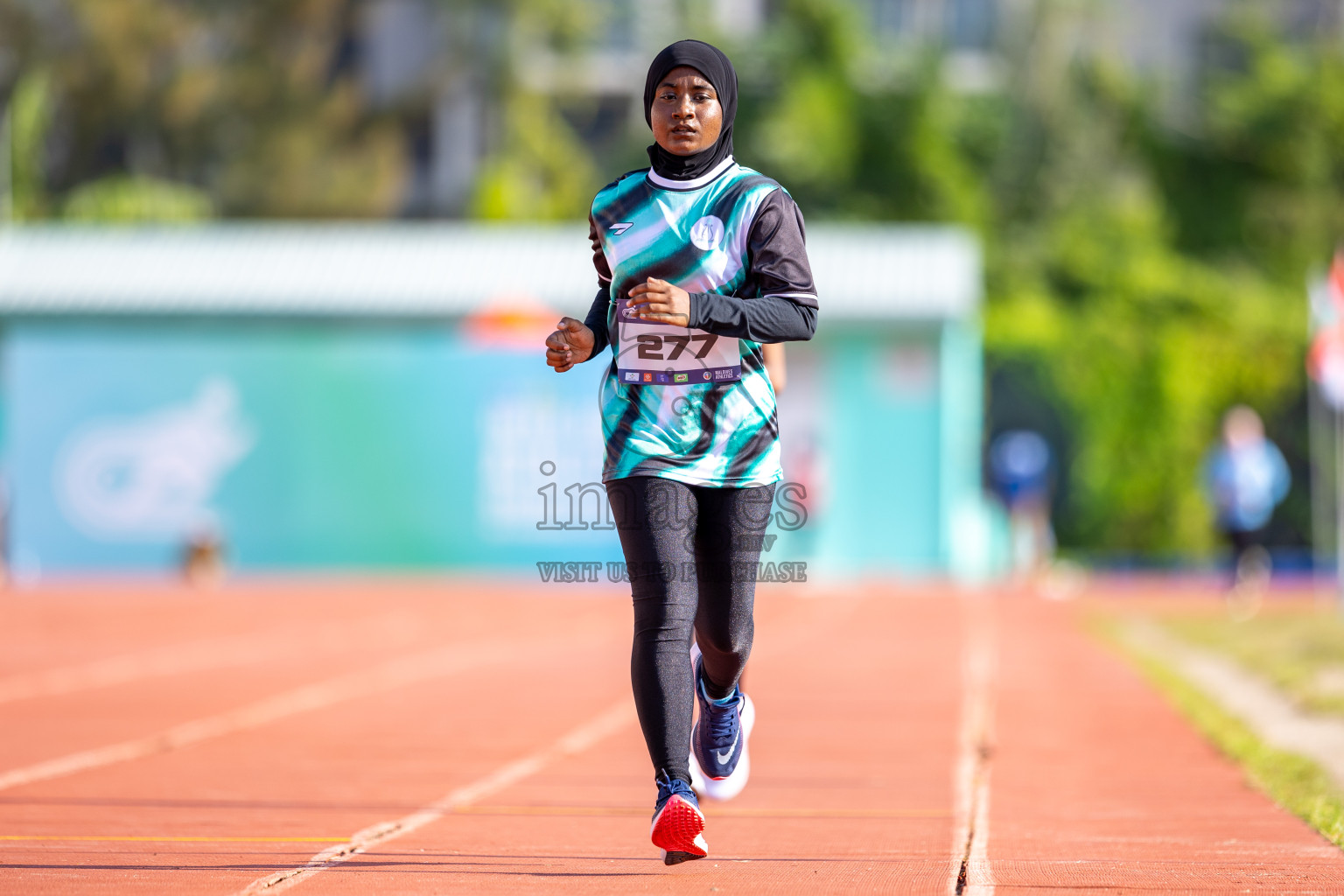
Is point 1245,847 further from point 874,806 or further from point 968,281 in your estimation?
point 968,281

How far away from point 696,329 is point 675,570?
1.85 ft

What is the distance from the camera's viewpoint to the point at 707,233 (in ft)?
15.1

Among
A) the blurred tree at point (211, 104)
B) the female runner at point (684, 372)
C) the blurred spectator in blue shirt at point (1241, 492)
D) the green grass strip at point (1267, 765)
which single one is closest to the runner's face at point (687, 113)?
the female runner at point (684, 372)

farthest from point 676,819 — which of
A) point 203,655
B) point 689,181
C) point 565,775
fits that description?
point 203,655

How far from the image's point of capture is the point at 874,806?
20.0 ft

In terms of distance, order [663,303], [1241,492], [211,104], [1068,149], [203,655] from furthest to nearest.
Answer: [211,104] < [1068,149] < [1241,492] < [203,655] < [663,303]

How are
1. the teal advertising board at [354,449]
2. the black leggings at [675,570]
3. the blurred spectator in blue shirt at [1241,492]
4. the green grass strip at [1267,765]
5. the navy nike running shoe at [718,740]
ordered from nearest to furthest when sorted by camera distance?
the black leggings at [675,570] < the navy nike running shoe at [718,740] < the green grass strip at [1267,765] < the blurred spectator in blue shirt at [1241,492] < the teal advertising board at [354,449]

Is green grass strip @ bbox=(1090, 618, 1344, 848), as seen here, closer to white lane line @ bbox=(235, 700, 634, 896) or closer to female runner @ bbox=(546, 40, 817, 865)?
female runner @ bbox=(546, 40, 817, 865)

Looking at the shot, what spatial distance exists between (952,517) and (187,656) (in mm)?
13151

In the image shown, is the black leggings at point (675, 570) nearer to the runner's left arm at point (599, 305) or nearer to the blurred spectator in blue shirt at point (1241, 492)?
the runner's left arm at point (599, 305)

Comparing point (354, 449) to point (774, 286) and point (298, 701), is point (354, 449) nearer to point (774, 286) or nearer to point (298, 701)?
point (298, 701)

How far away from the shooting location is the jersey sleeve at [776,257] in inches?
181

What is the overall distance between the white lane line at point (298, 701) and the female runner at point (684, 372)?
294 cm

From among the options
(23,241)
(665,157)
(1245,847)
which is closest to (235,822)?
(665,157)
